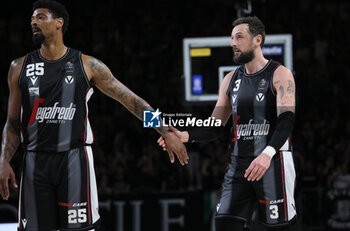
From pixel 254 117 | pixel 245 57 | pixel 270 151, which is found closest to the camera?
pixel 270 151

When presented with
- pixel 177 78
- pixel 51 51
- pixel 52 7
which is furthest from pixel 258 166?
pixel 177 78

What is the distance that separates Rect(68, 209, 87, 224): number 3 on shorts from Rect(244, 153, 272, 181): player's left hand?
110cm

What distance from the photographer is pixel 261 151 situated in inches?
160

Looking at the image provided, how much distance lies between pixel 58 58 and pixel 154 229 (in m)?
3.33

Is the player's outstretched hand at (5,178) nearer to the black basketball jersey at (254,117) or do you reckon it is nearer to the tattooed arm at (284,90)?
A: the black basketball jersey at (254,117)

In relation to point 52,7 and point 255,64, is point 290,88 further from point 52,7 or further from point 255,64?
point 52,7

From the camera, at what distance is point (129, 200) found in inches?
267

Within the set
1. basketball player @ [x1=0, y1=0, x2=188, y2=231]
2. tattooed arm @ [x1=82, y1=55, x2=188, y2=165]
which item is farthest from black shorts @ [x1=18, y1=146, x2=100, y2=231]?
tattooed arm @ [x1=82, y1=55, x2=188, y2=165]

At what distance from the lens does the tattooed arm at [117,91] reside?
13.1 feet

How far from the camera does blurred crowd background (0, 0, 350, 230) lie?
6.54 metres

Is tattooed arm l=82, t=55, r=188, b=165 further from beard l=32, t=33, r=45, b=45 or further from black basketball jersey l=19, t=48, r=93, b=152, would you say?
beard l=32, t=33, r=45, b=45

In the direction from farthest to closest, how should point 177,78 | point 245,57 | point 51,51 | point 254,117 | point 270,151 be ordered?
point 177,78 → point 245,57 → point 254,117 → point 51,51 → point 270,151

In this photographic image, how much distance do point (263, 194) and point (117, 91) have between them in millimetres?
1233

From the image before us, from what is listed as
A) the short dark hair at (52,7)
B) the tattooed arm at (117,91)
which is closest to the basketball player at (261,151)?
the tattooed arm at (117,91)
